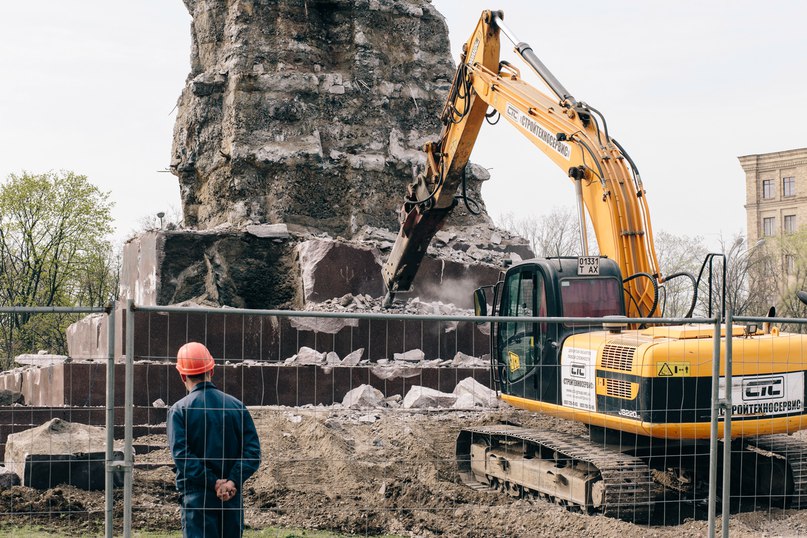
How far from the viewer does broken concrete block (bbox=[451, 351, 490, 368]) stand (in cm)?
1361

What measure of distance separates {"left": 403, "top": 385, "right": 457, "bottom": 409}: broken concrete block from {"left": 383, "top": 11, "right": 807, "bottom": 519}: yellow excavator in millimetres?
1485

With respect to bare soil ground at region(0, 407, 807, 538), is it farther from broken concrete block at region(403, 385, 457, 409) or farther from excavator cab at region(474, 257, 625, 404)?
excavator cab at region(474, 257, 625, 404)

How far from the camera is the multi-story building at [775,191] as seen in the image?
68.7 meters

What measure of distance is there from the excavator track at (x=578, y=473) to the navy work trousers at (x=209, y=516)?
12.1 feet

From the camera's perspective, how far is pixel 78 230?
36.7m

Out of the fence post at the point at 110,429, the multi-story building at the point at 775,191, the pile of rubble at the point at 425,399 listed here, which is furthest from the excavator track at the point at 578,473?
the multi-story building at the point at 775,191

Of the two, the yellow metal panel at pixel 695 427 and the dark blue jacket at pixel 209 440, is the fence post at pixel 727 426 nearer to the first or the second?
the yellow metal panel at pixel 695 427

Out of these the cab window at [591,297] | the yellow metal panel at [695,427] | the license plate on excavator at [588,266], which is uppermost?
the license plate on excavator at [588,266]

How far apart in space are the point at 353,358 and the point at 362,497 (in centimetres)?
501

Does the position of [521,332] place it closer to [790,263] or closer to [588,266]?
[588,266]

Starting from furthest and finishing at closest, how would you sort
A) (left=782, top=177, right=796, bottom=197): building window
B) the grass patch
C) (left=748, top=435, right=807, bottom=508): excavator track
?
(left=782, top=177, right=796, bottom=197): building window < (left=748, top=435, right=807, bottom=508): excavator track < the grass patch

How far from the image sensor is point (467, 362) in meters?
13.9

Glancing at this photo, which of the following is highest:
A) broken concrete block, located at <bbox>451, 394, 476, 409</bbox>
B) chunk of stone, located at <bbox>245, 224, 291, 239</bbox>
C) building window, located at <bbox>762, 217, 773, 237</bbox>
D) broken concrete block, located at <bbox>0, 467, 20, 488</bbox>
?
building window, located at <bbox>762, 217, 773, 237</bbox>

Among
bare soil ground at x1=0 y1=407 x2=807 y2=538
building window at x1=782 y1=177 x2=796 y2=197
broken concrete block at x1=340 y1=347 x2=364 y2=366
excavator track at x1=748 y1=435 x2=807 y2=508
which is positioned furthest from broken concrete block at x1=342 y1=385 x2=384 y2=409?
building window at x1=782 y1=177 x2=796 y2=197
